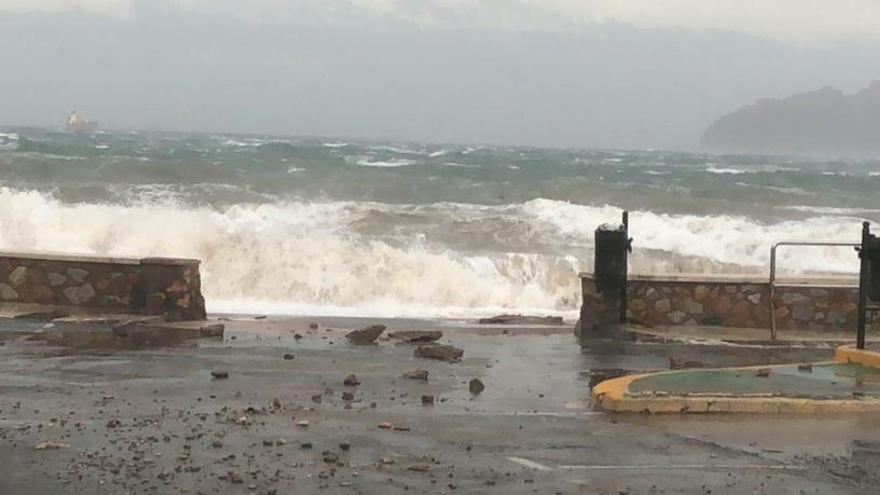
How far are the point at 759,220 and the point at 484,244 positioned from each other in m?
13.7

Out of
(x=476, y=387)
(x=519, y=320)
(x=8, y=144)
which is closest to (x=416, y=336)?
(x=519, y=320)

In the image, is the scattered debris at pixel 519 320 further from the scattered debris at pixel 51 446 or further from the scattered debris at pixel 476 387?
the scattered debris at pixel 51 446

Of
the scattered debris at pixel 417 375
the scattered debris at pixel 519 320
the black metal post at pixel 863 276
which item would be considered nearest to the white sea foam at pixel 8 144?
the scattered debris at pixel 519 320

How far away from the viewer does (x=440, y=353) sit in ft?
46.6

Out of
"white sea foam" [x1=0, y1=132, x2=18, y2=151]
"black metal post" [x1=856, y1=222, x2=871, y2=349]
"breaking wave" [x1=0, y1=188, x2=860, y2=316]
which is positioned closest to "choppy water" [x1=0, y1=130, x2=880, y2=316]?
"breaking wave" [x1=0, y1=188, x2=860, y2=316]

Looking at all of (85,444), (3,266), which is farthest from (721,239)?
(85,444)

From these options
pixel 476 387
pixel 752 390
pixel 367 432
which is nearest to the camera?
pixel 367 432

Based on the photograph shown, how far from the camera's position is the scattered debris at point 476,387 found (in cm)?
1209

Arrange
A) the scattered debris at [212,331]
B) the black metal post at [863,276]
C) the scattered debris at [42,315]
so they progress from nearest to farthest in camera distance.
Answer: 1. the black metal post at [863,276]
2. the scattered debris at [212,331]
3. the scattered debris at [42,315]

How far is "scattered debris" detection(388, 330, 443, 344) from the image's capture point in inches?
612

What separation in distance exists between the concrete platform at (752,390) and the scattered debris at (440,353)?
232cm

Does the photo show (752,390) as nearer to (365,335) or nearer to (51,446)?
(365,335)

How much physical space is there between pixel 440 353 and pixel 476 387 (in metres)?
2.07

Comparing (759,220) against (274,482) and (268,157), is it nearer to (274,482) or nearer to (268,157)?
(268,157)
